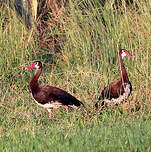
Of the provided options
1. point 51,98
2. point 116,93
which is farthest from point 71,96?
point 116,93

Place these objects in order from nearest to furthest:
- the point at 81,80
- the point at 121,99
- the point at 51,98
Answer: the point at 121,99
the point at 51,98
the point at 81,80

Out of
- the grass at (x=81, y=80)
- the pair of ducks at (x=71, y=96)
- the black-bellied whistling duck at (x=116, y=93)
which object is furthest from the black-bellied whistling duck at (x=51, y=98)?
Answer: the black-bellied whistling duck at (x=116, y=93)

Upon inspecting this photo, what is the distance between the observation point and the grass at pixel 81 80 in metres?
5.49

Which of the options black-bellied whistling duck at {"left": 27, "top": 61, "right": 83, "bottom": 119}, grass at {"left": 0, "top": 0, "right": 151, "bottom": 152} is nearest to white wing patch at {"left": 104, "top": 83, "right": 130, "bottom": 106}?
grass at {"left": 0, "top": 0, "right": 151, "bottom": 152}

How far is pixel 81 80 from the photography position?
8.46 m

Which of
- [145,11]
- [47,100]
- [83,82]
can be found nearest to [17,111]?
[47,100]

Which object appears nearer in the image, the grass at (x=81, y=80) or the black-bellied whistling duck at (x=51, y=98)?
the grass at (x=81, y=80)

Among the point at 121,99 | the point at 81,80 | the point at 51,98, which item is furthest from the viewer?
the point at 81,80

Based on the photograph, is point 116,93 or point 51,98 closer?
point 116,93

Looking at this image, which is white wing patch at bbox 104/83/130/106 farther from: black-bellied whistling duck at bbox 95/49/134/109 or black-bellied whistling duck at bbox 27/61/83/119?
black-bellied whistling duck at bbox 27/61/83/119

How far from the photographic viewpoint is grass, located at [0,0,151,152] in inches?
216

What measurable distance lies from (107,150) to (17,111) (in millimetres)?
2750

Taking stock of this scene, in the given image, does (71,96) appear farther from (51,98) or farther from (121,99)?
(121,99)

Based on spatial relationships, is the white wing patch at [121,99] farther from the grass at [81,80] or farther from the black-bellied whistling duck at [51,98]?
the black-bellied whistling duck at [51,98]
